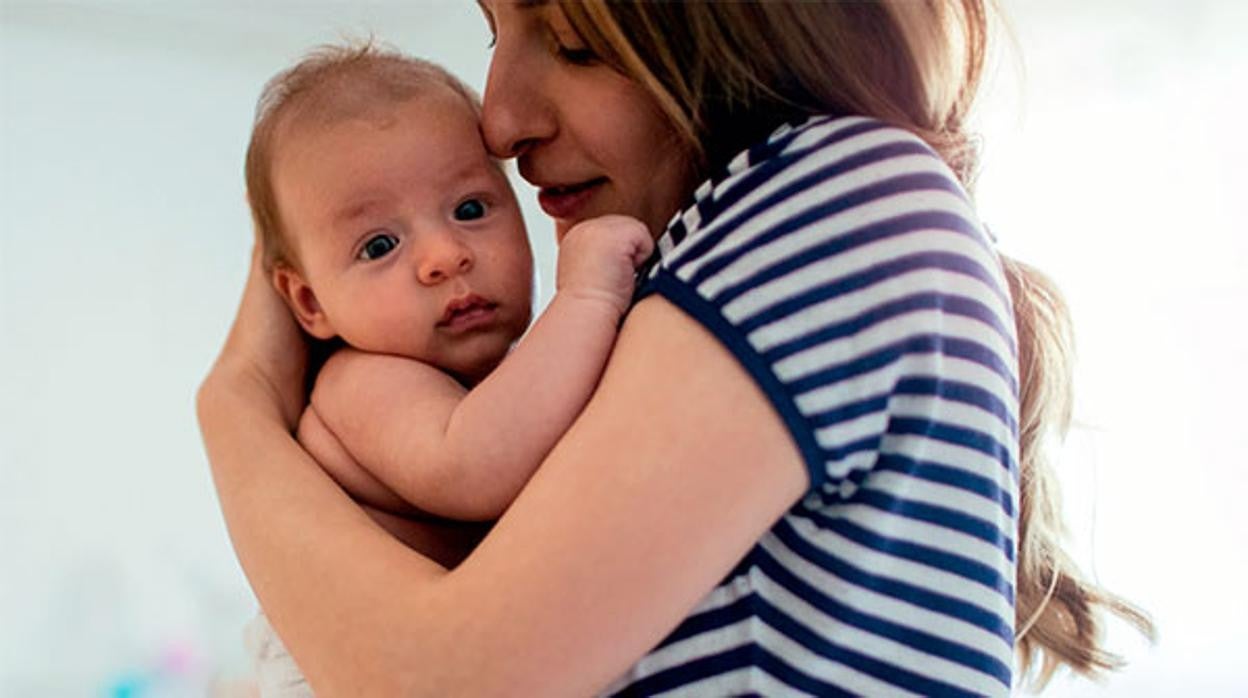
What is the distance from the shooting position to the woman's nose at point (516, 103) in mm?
851

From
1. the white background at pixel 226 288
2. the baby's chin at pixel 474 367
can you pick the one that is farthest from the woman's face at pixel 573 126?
the white background at pixel 226 288

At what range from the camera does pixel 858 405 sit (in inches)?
24.1

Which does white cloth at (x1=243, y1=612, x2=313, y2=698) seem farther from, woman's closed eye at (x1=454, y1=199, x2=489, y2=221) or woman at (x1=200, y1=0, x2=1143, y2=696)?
woman's closed eye at (x1=454, y1=199, x2=489, y2=221)

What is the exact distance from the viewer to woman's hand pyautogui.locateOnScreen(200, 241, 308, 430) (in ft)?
2.95

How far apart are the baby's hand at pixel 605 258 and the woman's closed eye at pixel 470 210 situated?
153 mm

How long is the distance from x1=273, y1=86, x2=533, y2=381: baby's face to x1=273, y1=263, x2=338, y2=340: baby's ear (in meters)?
0.02

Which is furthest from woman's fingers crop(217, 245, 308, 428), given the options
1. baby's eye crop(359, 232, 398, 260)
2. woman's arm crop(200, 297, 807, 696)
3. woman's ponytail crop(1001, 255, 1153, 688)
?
woman's ponytail crop(1001, 255, 1153, 688)

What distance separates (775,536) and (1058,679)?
4.36ft

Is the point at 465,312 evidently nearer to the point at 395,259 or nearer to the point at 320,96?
the point at 395,259

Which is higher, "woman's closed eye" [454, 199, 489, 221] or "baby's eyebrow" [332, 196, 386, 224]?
"woman's closed eye" [454, 199, 489, 221]

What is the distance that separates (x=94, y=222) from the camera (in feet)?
7.61

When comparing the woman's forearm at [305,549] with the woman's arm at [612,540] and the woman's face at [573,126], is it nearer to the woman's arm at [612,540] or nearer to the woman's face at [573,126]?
the woman's arm at [612,540]

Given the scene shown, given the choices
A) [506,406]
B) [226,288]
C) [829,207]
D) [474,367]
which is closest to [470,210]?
[474,367]

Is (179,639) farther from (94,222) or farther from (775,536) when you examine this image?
(775,536)
